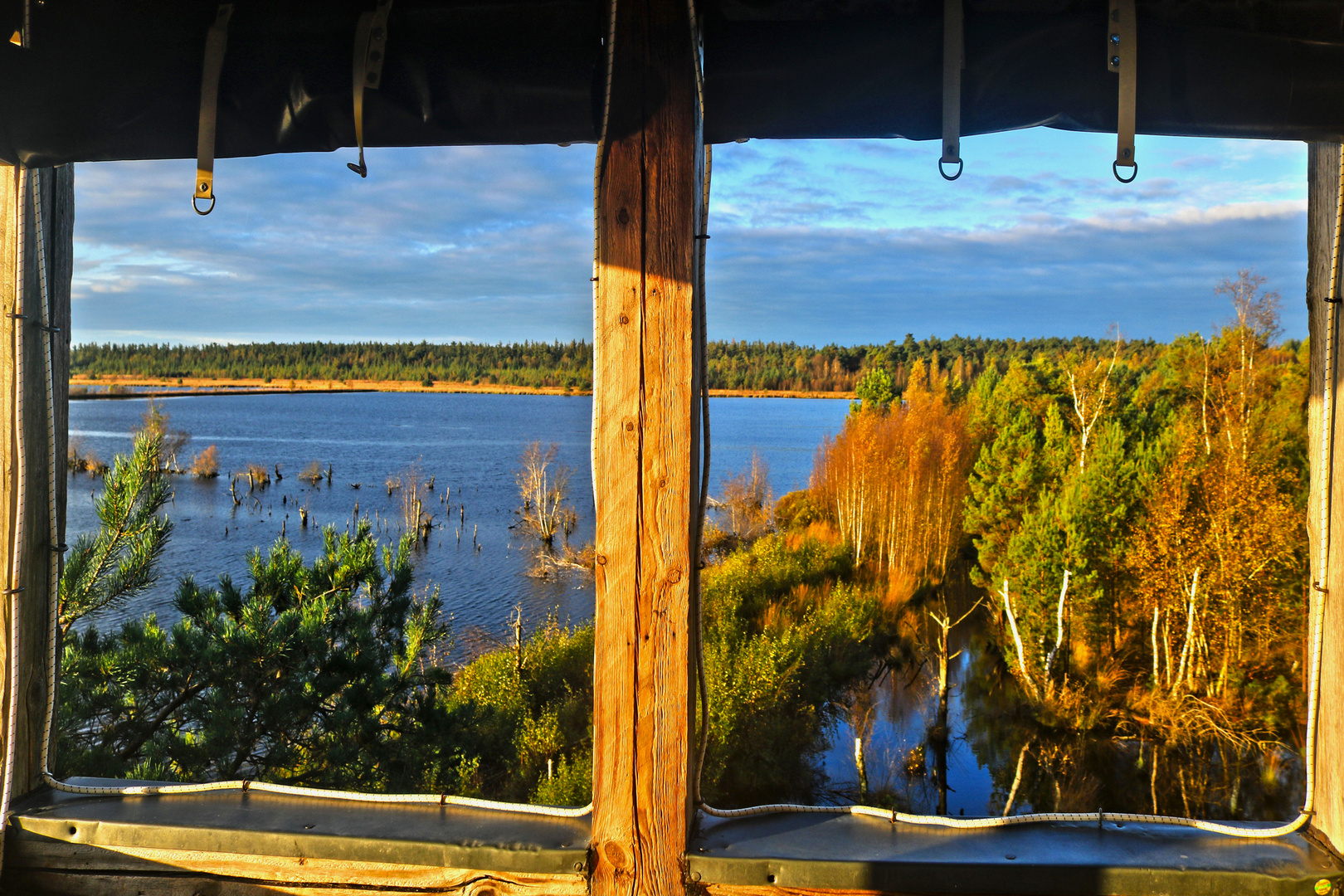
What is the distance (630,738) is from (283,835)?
681 mm

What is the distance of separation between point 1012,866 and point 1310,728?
2.06 feet

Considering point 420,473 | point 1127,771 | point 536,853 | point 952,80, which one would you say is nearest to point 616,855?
point 536,853

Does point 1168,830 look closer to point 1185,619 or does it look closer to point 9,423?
point 9,423

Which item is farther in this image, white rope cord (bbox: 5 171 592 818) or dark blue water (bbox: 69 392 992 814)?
dark blue water (bbox: 69 392 992 814)

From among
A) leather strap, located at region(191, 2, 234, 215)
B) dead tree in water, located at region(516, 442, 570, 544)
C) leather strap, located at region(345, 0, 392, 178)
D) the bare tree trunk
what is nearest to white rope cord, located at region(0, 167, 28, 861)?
leather strap, located at region(191, 2, 234, 215)

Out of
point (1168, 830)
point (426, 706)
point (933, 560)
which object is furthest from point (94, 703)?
point (933, 560)

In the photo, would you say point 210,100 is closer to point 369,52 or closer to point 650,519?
point 369,52

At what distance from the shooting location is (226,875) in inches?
57.7

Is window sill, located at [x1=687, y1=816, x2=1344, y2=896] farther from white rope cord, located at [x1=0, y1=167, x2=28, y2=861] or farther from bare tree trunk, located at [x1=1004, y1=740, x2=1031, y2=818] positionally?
bare tree trunk, located at [x1=1004, y1=740, x2=1031, y2=818]

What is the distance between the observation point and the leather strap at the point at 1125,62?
1203mm

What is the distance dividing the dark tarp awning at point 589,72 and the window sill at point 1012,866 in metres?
1.23

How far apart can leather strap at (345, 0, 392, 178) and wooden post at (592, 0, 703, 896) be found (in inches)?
15.7

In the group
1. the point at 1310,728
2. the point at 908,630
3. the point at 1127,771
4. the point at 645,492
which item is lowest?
the point at 1127,771

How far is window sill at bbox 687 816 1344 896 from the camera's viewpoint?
1.34 meters
